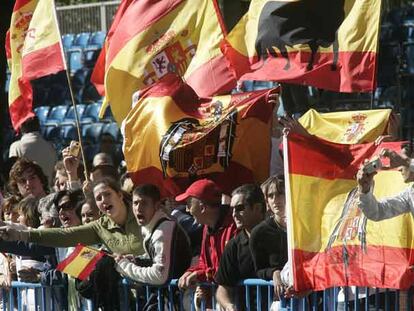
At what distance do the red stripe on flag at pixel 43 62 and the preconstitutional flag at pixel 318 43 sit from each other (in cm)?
249

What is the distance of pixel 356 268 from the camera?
26.5ft

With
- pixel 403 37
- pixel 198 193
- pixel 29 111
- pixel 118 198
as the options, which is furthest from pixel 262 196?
pixel 403 37

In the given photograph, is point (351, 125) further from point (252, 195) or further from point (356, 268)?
point (356, 268)

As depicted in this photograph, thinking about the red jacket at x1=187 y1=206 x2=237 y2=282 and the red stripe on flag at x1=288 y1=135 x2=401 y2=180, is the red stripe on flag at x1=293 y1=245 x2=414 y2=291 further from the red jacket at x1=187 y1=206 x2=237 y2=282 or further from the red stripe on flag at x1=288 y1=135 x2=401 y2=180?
the red jacket at x1=187 y1=206 x2=237 y2=282

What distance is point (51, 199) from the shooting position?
10.7 metres

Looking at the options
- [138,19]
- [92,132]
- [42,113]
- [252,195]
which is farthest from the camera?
[42,113]

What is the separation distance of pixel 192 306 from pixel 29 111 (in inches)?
188

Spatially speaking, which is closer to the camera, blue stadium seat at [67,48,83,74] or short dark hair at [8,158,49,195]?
short dark hair at [8,158,49,195]

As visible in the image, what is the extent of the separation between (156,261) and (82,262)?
A: 586 millimetres

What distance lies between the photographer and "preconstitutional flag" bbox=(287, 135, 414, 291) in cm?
802

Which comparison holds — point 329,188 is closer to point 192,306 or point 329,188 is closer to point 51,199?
point 192,306

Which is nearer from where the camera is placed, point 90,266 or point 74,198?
point 90,266

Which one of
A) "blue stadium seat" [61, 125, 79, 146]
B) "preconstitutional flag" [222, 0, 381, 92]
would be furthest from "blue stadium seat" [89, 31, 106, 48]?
"preconstitutional flag" [222, 0, 381, 92]

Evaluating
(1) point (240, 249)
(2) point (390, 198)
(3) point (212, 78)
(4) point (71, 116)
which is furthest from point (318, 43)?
(4) point (71, 116)
